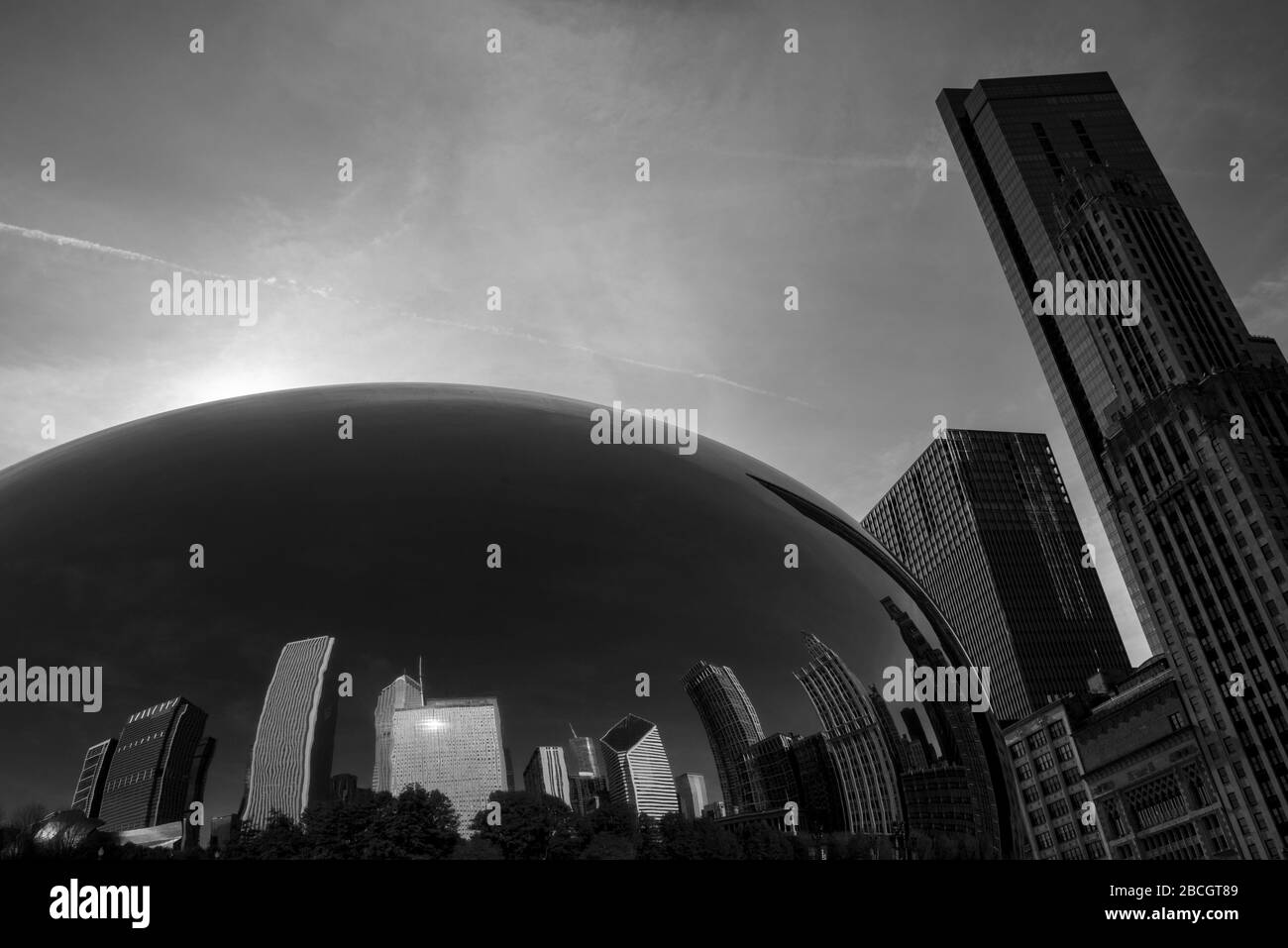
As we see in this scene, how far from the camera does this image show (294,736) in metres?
3.03

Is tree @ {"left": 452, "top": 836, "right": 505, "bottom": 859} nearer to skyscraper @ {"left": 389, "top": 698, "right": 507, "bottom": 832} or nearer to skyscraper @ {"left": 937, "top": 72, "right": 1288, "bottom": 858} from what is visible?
skyscraper @ {"left": 389, "top": 698, "right": 507, "bottom": 832}

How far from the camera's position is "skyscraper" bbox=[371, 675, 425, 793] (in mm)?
2975

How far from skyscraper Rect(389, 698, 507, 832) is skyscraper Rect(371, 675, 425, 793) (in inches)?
0.6

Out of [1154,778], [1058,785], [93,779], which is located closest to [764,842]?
[93,779]

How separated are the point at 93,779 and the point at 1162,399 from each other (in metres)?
122

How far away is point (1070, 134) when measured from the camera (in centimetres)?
15738

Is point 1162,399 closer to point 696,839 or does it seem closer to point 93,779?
point 696,839

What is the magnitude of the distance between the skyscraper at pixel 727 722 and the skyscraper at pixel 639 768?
198 mm

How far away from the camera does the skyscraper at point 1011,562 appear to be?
151375mm

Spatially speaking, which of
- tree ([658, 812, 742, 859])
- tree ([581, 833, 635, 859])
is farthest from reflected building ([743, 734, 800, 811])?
tree ([581, 833, 635, 859])
